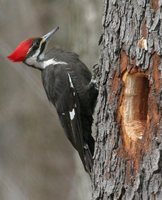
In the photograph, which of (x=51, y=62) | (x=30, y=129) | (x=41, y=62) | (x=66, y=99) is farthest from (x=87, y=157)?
(x=30, y=129)

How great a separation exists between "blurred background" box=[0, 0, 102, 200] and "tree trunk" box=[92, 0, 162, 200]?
19.7 ft

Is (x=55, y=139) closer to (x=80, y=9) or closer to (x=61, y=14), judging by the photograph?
(x=61, y=14)


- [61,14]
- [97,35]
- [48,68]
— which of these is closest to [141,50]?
[48,68]

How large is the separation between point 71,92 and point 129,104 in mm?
1131

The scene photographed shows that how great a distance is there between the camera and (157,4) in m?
3.91

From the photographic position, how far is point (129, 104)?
4105mm

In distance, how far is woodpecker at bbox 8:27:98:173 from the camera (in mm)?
5031

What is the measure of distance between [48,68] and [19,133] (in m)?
6.35

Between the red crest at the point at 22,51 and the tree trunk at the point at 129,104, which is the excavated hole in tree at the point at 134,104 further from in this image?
the red crest at the point at 22,51

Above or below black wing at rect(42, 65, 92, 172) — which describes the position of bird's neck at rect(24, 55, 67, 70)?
above

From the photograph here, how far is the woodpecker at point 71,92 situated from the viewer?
16.5 ft

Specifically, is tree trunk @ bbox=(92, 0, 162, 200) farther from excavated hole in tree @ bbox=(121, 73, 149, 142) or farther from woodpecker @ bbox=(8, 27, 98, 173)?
woodpecker @ bbox=(8, 27, 98, 173)

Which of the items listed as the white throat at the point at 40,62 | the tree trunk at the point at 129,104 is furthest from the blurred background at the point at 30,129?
the tree trunk at the point at 129,104

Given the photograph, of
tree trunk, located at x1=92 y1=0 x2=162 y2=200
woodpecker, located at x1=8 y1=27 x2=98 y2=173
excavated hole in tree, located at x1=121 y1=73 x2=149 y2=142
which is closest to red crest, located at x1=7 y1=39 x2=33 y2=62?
woodpecker, located at x1=8 y1=27 x2=98 y2=173
